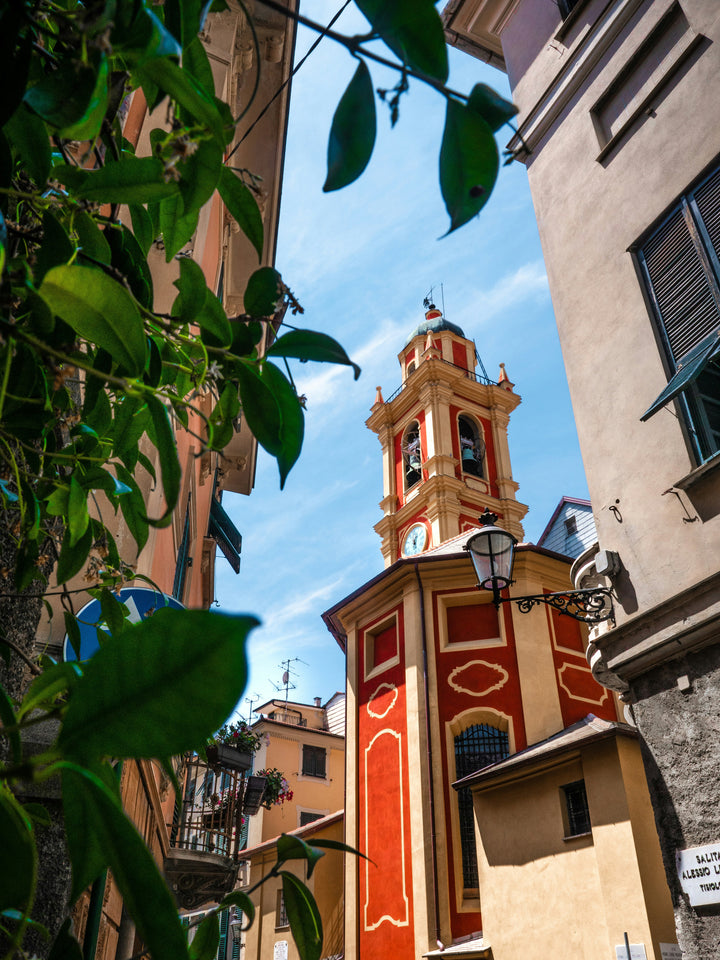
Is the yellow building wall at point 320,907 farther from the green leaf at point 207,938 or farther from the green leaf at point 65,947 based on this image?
the green leaf at point 65,947

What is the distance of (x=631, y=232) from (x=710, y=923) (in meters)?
5.53

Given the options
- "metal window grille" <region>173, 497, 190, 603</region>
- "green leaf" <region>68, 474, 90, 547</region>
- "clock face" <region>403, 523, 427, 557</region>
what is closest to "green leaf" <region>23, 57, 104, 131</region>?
"green leaf" <region>68, 474, 90, 547</region>

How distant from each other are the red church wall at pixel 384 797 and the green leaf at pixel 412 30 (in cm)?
1620

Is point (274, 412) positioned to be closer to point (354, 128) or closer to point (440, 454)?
point (354, 128)

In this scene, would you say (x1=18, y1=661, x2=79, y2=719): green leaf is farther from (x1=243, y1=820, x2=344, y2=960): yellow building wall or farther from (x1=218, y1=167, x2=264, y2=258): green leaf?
(x1=243, y1=820, x2=344, y2=960): yellow building wall

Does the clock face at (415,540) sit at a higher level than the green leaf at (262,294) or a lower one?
higher

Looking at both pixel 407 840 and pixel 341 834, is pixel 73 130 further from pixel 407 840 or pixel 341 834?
pixel 341 834

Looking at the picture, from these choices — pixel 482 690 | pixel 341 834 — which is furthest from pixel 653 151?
pixel 341 834

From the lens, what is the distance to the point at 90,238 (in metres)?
0.74

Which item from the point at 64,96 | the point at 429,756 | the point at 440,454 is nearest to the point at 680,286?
the point at 64,96

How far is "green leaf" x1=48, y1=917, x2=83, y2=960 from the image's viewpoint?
54cm

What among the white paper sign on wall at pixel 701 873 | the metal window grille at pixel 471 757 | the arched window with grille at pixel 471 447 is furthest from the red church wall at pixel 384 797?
the arched window with grille at pixel 471 447

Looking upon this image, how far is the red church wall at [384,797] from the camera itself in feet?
49.4

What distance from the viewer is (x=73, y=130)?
0.56 meters
